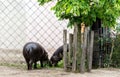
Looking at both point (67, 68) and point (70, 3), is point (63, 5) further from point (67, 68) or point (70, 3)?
point (67, 68)

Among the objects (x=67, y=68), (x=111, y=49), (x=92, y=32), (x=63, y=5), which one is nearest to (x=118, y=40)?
(x=111, y=49)

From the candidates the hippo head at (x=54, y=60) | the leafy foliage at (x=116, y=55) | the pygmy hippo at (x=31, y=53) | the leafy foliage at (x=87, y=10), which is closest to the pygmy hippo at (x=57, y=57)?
the hippo head at (x=54, y=60)

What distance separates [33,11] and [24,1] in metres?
0.37

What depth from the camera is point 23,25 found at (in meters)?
11.0

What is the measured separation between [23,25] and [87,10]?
11.5ft

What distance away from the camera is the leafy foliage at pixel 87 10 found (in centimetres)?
772

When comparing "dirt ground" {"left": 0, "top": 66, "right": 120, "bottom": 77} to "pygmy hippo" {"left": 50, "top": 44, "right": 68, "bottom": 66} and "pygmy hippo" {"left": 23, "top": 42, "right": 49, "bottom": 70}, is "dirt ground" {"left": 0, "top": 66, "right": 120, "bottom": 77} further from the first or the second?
"pygmy hippo" {"left": 50, "top": 44, "right": 68, "bottom": 66}

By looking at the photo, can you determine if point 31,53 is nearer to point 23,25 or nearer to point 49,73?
point 49,73

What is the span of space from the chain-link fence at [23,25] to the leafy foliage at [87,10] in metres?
2.40

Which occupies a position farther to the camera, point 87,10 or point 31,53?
point 31,53

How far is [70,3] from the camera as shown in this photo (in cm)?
775

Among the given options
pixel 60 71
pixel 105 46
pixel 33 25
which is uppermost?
pixel 33 25

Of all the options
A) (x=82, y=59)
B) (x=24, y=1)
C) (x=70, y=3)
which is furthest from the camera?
(x=24, y=1)

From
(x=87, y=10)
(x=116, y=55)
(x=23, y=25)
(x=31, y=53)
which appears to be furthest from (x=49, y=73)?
(x=23, y=25)
